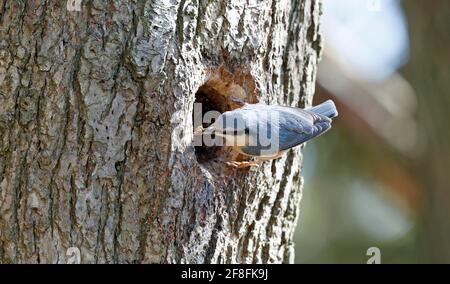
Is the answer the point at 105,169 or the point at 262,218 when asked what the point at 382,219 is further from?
the point at 105,169

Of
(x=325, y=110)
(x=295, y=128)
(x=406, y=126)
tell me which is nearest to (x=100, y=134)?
(x=295, y=128)

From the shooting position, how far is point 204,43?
2393 mm

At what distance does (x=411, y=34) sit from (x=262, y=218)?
2.51 meters

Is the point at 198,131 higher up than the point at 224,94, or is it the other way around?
the point at 224,94

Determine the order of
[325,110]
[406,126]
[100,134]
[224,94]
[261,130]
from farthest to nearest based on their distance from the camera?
[406,126]
[325,110]
[224,94]
[261,130]
[100,134]

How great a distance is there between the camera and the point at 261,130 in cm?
239

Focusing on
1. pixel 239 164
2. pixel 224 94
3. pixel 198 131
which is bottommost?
pixel 239 164

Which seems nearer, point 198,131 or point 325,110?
point 198,131

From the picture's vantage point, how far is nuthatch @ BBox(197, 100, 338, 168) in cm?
236

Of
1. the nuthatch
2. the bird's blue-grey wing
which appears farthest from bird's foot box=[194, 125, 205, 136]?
the bird's blue-grey wing

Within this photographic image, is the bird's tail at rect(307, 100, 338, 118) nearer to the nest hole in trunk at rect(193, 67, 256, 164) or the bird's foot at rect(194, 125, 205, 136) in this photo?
the nest hole in trunk at rect(193, 67, 256, 164)

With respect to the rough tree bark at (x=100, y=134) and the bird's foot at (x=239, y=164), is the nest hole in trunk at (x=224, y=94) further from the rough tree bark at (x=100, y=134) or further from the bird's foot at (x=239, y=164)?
the rough tree bark at (x=100, y=134)

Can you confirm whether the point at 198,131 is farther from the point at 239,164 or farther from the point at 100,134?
the point at 100,134

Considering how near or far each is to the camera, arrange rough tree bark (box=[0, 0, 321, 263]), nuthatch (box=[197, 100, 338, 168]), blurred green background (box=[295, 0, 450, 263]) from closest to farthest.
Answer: rough tree bark (box=[0, 0, 321, 263]), nuthatch (box=[197, 100, 338, 168]), blurred green background (box=[295, 0, 450, 263])
